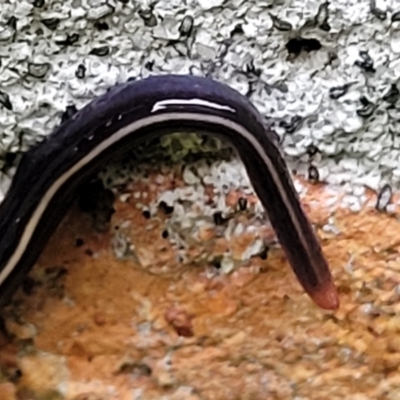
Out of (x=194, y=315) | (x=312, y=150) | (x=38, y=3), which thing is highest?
(x=38, y=3)

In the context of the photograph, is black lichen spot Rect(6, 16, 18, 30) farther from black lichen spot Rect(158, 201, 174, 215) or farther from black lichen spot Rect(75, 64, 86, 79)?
black lichen spot Rect(158, 201, 174, 215)

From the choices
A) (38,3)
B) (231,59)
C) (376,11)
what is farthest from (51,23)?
(376,11)

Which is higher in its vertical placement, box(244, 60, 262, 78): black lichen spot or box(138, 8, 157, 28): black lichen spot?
box(138, 8, 157, 28): black lichen spot

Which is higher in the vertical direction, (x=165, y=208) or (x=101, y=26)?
(x=101, y=26)

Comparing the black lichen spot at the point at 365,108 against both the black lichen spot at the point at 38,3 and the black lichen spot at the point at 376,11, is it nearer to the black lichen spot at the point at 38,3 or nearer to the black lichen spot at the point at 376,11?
the black lichen spot at the point at 376,11

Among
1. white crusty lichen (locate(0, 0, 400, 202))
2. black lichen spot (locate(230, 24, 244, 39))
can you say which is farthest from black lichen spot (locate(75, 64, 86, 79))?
black lichen spot (locate(230, 24, 244, 39))

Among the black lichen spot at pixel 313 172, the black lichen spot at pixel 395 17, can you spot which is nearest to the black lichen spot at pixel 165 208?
the black lichen spot at pixel 313 172

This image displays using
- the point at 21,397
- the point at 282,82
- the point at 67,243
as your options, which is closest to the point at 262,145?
the point at 282,82

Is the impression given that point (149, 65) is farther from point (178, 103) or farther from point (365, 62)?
point (365, 62)
